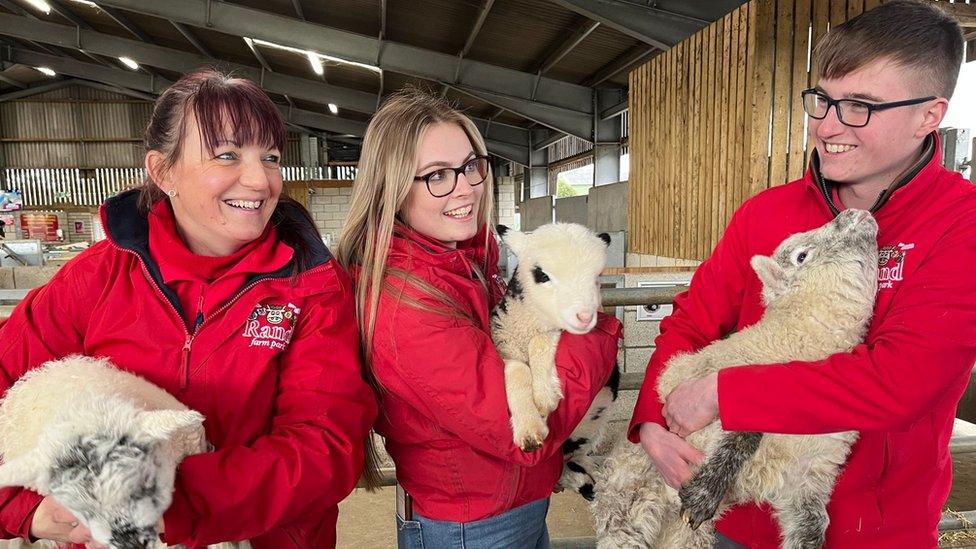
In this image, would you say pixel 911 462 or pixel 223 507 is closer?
pixel 223 507

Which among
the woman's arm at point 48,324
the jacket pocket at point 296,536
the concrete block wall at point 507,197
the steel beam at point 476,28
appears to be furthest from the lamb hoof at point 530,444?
the concrete block wall at point 507,197

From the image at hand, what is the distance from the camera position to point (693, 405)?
1523 mm

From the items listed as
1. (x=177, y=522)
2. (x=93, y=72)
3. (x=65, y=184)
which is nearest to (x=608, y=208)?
(x=177, y=522)

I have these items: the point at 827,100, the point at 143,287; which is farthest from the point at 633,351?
the point at 143,287

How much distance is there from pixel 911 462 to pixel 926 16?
3.56ft

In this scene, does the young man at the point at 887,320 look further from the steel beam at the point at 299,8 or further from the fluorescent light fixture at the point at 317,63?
the fluorescent light fixture at the point at 317,63

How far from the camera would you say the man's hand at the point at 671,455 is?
5.08ft

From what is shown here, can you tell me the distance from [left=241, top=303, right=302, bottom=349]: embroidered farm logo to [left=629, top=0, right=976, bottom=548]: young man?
1.05 metres

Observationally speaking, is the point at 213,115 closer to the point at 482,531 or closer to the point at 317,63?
the point at 482,531

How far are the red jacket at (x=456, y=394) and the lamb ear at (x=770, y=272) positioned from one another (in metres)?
0.46

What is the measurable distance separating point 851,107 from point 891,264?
1.33 feet

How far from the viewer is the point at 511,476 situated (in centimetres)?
170

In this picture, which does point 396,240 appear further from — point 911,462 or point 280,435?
point 911,462

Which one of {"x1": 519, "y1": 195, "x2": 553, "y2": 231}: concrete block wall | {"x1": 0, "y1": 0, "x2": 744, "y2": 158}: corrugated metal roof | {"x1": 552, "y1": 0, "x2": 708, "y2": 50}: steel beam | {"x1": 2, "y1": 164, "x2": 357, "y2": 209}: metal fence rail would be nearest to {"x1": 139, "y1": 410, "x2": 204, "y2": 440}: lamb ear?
{"x1": 0, "y1": 0, "x2": 744, "y2": 158}: corrugated metal roof
